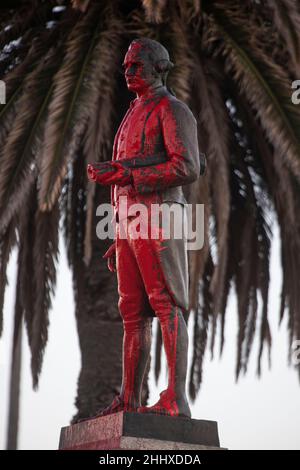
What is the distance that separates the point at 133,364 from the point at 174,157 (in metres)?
1.25

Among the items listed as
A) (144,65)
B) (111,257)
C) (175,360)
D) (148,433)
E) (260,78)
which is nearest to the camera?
(148,433)

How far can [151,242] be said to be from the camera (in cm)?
630

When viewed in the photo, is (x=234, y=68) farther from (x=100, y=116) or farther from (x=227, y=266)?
(x=227, y=266)

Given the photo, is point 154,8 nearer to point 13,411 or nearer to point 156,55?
point 156,55

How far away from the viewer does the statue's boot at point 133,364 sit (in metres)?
6.34

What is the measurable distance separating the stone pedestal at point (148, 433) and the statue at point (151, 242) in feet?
0.38

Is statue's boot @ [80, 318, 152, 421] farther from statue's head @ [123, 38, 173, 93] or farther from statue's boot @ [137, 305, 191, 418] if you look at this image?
statue's head @ [123, 38, 173, 93]

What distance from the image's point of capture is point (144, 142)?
6.48 meters

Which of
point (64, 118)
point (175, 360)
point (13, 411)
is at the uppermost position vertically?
point (64, 118)

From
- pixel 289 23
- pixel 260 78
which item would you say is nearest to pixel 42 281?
pixel 260 78

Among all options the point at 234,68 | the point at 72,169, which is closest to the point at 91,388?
the point at 72,169

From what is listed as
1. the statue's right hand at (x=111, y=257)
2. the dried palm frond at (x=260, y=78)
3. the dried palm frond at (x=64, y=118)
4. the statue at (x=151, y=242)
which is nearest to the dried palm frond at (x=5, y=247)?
the dried palm frond at (x=64, y=118)

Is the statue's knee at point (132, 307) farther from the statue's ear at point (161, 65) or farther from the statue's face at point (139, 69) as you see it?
the statue's ear at point (161, 65)

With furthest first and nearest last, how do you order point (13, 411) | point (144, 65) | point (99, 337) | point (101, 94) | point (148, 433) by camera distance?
point (13, 411) < point (99, 337) < point (101, 94) < point (144, 65) < point (148, 433)
